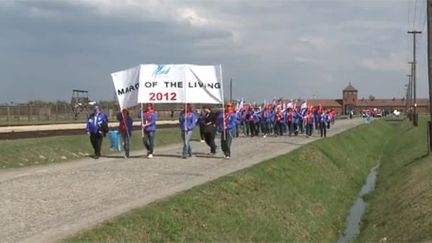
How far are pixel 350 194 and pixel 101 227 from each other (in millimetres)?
15748

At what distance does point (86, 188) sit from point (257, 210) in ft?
12.6

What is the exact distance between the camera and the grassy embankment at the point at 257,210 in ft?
35.3

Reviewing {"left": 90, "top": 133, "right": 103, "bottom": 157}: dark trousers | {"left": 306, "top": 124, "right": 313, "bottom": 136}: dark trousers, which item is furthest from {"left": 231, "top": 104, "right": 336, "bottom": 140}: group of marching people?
{"left": 90, "top": 133, "right": 103, "bottom": 157}: dark trousers

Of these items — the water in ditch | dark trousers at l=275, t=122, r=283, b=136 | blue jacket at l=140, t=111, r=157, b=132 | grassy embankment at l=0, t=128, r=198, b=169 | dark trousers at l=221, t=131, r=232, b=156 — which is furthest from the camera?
dark trousers at l=275, t=122, r=283, b=136

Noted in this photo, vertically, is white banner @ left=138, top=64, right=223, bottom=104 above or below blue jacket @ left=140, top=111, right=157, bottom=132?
above

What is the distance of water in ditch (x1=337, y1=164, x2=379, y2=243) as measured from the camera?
55.9 ft

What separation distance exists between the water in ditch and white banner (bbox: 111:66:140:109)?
26.3 ft

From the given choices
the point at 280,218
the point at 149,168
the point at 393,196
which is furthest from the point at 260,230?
the point at 393,196

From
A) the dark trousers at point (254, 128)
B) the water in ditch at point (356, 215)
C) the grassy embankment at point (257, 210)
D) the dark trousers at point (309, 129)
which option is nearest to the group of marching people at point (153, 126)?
the grassy embankment at point (257, 210)

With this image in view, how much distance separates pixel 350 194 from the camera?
2422 cm

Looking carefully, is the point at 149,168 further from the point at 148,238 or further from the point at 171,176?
the point at 148,238

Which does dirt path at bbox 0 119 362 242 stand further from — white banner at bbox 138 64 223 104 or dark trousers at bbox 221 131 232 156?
white banner at bbox 138 64 223 104

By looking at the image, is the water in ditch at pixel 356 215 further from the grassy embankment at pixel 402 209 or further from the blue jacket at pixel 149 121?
the blue jacket at pixel 149 121

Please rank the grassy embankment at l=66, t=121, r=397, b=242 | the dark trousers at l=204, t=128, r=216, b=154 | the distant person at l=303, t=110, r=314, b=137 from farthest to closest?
1. the distant person at l=303, t=110, r=314, b=137
2. the dark trousers at l=204, t=128, r=216, b=154
3. the grassy embankment at l=66, t=121, r=397, b=242
